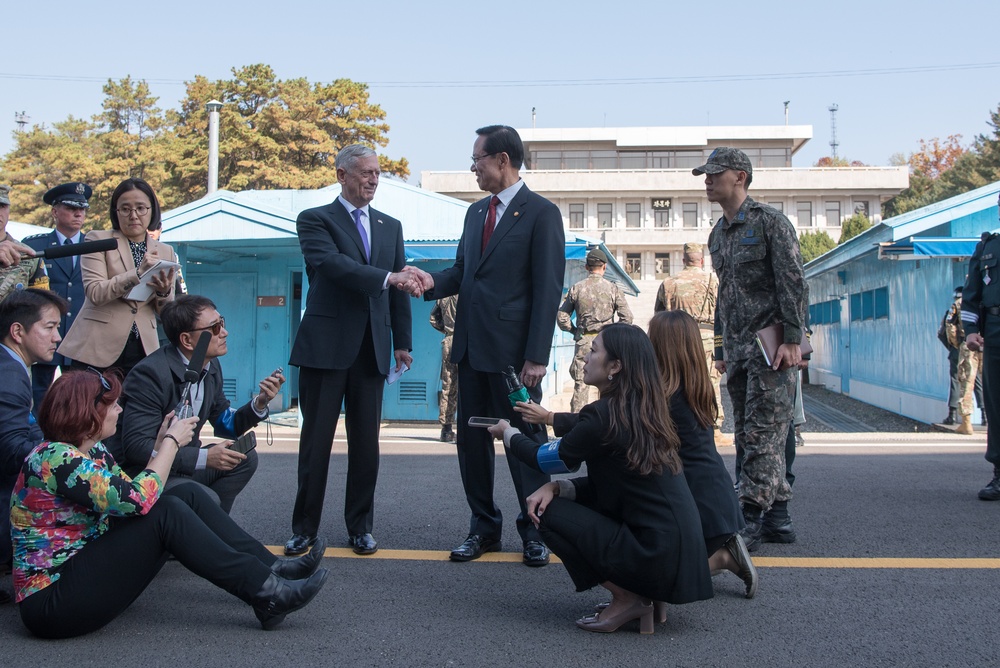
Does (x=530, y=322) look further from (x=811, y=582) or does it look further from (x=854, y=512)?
(x=854, y=512)

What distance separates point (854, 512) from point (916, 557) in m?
1.16

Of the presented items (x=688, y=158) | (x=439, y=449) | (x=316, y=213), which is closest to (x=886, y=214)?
(x=688, y=158)

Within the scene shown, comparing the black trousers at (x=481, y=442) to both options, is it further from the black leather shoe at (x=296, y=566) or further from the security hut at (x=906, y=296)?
the security hut at (x=906, y=296)

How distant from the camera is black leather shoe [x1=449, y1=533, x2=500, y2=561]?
4531mm

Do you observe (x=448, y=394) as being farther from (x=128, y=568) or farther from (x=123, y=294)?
(x=128, y=568)

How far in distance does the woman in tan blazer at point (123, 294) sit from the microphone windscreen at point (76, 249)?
48cm

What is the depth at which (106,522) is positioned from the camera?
10.9ft

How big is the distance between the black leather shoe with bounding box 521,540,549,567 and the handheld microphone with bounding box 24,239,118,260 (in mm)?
2493

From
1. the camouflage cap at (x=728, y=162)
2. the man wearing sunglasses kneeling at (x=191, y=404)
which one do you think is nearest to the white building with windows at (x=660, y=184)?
the camouflage cap at (x=728, y=162)

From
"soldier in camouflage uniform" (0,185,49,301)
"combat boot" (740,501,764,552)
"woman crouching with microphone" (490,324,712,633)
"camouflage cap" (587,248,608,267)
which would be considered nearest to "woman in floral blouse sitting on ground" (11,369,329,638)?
"woman crouching with microphone" (490,324,712,633)

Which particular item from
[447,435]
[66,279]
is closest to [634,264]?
[447,435]

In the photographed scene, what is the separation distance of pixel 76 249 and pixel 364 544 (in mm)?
2019

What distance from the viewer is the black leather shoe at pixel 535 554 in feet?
14.6

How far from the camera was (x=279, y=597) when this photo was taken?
333 cm
